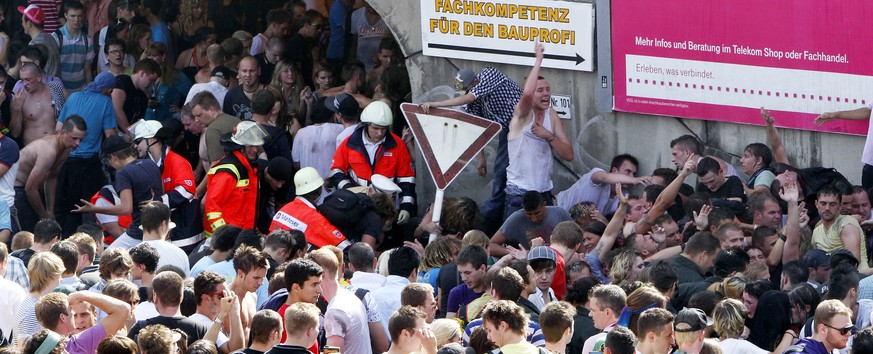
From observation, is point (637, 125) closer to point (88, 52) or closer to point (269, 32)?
point (269, 32)

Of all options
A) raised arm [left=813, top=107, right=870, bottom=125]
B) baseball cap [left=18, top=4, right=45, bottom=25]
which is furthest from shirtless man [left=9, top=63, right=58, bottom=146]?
raised arm [left=813, top=107, right=870, bottom=125]

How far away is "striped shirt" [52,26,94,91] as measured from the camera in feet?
53.3

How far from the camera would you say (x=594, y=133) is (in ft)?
43.1

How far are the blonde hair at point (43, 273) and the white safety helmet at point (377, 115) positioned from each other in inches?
177

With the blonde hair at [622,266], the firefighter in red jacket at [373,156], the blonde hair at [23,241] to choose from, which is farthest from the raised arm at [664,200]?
the blonde hair at [23,241]

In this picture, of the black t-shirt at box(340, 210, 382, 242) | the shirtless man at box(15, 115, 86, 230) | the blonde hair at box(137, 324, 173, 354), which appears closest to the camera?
the blonde hair at box(137, 324, 173, 354)

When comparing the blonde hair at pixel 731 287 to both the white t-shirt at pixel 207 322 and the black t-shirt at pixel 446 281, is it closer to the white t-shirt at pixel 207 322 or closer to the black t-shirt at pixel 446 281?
the black t-shirt at pixel 446 281

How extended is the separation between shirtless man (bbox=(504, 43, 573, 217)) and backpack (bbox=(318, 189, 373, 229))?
4.87ft

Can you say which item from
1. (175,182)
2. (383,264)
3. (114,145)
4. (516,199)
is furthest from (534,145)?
Result: (114,145)

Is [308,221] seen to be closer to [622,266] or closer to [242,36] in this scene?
[622,266]

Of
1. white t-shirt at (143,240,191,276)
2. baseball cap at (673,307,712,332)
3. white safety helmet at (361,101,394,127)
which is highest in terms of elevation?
white safety helmet at (361,101,394,127)

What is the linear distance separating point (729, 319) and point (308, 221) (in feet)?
13.7

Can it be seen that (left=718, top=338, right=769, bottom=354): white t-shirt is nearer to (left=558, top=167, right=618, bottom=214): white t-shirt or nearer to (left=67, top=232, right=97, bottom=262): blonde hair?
(left=558, top=167, right=618, bottom=214): white t-shirt

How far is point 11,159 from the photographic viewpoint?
1343 centimetres
